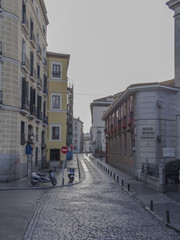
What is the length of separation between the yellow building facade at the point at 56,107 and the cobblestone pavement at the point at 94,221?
2400 cm

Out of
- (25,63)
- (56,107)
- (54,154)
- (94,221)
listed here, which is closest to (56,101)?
(56,107)

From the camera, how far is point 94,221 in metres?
10.6

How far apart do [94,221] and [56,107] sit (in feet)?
99.4

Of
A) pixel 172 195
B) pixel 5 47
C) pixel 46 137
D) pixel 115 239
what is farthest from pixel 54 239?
pixel 46 137

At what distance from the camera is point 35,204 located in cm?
1352

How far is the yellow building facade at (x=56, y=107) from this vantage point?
39469 millimetres

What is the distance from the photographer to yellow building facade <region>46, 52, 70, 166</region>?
39469mm

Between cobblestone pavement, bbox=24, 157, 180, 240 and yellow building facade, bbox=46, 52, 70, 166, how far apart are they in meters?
24.0

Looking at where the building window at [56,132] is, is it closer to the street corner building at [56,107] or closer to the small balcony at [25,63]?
the street corner building at [56,107]

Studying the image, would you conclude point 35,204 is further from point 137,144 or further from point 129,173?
point 129,173

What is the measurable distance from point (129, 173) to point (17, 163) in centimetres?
1115

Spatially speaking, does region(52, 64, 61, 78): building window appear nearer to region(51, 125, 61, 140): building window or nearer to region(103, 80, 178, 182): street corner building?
region(51, 125, 61, 140): building window

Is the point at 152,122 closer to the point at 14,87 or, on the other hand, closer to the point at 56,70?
the point at 14,87

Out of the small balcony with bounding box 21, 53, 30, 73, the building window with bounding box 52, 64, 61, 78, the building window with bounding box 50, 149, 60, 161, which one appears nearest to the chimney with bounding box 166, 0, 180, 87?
the small balcony with bounding box 21, 53, 30, 73
